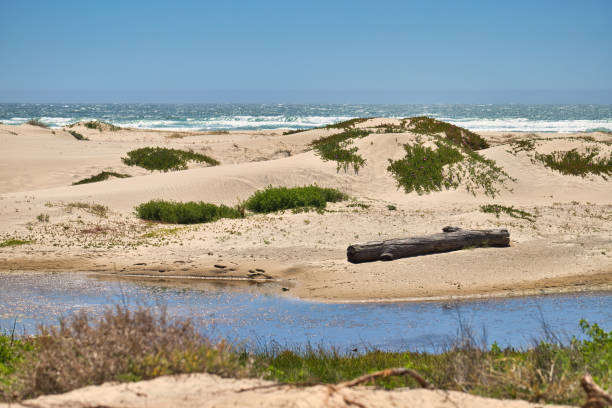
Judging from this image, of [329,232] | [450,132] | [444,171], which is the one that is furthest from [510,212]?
[450,132]

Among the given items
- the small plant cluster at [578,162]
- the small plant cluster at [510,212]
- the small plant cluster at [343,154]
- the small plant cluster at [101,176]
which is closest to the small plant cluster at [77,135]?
the small plant cluster at [101,176]

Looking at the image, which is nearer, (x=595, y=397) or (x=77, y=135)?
(x=595, y=397)

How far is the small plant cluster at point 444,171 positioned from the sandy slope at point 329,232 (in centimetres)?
49

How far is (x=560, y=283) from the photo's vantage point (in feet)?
43.0

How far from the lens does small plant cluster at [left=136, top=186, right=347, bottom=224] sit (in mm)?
18312

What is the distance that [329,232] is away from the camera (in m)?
16.6

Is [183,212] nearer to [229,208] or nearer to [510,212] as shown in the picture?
[229,208]

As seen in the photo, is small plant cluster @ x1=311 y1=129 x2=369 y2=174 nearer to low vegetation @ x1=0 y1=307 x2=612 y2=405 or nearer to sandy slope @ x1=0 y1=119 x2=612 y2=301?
sandy slope @ x1=0 y1=119 x2=612 y2=301

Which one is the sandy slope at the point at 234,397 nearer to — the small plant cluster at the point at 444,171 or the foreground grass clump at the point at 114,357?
the foreground grass clump at the point at 114,357

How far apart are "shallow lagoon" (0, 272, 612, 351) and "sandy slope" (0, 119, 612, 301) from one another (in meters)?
0.73

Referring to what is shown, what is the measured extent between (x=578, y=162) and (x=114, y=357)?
2575 cm

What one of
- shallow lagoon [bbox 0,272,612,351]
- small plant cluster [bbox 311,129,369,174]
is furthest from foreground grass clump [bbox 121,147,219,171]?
shallow lagoon [bbox 0,272,612,351]

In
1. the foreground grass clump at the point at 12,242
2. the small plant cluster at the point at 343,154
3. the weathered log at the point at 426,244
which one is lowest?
the foreground grass clump at the point at 12,242

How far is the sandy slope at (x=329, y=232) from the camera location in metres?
13.4
